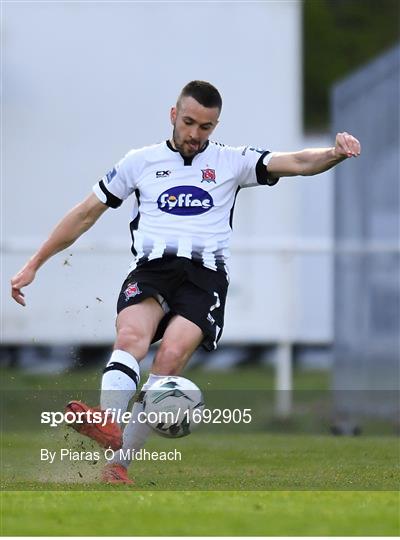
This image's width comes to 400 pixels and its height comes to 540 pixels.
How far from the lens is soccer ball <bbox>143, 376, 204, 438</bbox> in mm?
7703

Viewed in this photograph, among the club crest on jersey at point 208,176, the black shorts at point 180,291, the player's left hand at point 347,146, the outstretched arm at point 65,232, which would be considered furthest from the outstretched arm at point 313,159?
the outstretched arm at point 65,232

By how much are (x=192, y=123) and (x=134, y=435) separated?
1600 millimetres

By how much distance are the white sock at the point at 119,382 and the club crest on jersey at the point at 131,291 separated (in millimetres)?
325

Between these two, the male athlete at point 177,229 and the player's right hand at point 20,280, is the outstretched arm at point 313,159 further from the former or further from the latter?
the player's right hand at point 20,280

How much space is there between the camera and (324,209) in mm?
21422

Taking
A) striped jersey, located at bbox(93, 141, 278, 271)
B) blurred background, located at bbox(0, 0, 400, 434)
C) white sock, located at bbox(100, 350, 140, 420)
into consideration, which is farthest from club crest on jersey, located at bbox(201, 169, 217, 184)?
blurred background, located at bbox(0, 0, 400, 434)

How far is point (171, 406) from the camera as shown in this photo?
7707mm

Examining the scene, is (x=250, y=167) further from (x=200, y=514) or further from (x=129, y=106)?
(x=129, y=106)

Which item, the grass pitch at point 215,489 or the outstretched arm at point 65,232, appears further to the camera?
the outstretched arm at point 65,232

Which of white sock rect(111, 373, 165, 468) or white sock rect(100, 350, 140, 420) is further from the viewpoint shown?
white sock rect(111, 373, 165, 468)

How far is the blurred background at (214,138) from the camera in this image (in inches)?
576

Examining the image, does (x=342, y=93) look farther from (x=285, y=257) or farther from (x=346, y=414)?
(x=346, y=414)

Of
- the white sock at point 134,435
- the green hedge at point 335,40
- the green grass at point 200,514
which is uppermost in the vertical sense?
the green hedge at point 335,40
